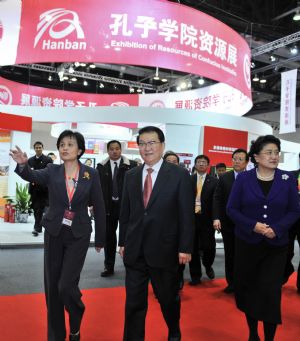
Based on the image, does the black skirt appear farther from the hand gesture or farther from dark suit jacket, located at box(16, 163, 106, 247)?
the hand gesture

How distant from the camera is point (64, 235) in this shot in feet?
8.14

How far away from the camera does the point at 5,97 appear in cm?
1109

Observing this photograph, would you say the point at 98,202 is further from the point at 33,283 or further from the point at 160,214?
the point at 33,283

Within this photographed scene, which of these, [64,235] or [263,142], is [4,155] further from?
[263,142]

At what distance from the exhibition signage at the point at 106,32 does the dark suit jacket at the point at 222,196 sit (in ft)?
5.57

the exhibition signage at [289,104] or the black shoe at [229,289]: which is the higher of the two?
the exhibition signage at [289,104]

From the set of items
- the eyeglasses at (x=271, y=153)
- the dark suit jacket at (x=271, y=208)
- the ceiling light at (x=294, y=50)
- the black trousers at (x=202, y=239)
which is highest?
the ceiling light at (x=294, y=50)

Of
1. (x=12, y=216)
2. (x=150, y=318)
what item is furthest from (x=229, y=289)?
(x=12, y=216)

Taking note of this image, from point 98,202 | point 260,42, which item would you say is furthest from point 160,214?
point 260,42

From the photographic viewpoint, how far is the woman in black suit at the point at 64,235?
96.3 inches

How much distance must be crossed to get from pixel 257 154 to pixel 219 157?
669 centimetres

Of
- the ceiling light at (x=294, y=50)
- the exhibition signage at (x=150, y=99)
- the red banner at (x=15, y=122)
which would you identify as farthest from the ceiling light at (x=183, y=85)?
the red banner at (x=15, y=122)

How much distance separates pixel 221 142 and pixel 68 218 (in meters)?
7.10

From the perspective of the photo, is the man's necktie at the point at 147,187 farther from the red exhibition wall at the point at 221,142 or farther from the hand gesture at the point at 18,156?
the red exhibition wall at the point at 221,142
